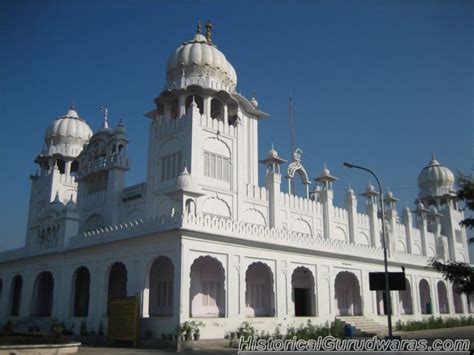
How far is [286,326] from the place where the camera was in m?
26.6

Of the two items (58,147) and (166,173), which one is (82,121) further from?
(166,173)

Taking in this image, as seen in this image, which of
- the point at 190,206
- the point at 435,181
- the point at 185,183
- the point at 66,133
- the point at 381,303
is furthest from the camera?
the point at 435,181

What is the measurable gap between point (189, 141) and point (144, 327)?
11032mm

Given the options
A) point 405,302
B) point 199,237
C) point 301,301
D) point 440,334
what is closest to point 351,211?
point 405,302

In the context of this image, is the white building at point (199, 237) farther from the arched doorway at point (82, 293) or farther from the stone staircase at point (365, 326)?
the stone staircase at point (365, 326)

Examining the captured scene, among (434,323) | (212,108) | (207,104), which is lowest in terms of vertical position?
(434,323)

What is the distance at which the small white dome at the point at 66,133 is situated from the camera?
142 feet

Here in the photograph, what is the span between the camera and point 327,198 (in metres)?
38.9

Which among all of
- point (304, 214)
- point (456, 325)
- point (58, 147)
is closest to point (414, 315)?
point (456, 325)

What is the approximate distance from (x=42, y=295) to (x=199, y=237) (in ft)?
56.7

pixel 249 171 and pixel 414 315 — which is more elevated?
pixel 249 171

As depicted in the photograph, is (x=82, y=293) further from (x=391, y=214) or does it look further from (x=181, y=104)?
(x=391, y=214)

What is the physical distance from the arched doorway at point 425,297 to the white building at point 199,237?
13 centimetres

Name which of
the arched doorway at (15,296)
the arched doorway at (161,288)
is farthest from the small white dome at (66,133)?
the arched doorway at (161,288)
